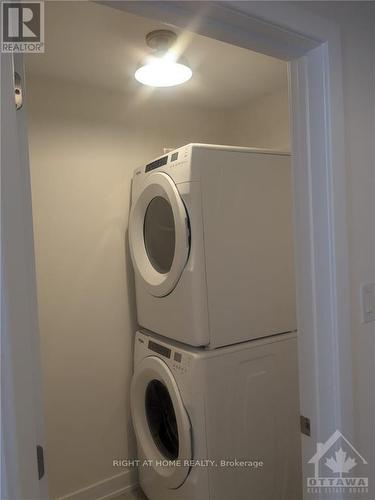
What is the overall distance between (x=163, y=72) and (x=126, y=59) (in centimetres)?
19

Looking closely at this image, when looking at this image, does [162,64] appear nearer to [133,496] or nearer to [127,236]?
[127,236]

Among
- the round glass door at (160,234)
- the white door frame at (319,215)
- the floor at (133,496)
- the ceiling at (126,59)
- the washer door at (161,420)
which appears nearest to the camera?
the white door frame at (319,215)

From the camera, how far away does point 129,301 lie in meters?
2.25

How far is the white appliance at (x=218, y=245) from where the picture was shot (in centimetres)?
166

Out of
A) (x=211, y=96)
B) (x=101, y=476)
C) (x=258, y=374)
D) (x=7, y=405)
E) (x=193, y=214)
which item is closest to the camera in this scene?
(x=7, y=405)

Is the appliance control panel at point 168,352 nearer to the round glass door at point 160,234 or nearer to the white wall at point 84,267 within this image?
the white wall at point 84,267

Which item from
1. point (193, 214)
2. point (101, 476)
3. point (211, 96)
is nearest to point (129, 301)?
point (193, 214)

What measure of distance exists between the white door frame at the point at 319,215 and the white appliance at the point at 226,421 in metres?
0.57

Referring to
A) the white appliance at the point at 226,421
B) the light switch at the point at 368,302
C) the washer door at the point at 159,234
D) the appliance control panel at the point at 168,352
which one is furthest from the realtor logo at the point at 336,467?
the washer door at the point at 159,234

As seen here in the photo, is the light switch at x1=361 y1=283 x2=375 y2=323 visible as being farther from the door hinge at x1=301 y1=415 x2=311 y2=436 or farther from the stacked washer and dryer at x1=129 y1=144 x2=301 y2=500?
the stacked washer and dryer at x1=129 y1=144 x2=301 y2=500

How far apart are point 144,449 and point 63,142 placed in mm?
1637

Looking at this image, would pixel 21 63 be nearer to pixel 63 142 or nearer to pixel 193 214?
pixel 193 214

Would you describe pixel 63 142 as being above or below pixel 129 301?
above

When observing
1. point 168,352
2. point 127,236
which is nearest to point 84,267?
point 127,236
